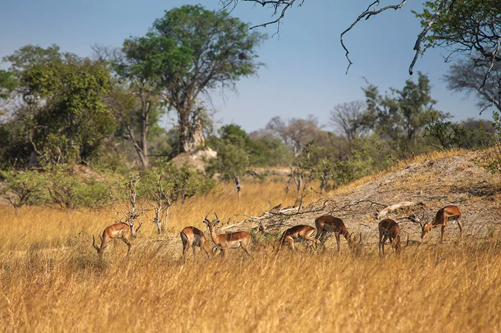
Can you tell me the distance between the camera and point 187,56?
96.8ft

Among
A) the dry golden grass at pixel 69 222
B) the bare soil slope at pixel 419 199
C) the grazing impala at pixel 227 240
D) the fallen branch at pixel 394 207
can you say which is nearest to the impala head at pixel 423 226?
the bare soil slope at pixel 419 199

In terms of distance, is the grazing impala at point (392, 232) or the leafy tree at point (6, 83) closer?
the grazing impala at point (392, 232)

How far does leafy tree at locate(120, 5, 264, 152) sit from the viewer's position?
2992 cm

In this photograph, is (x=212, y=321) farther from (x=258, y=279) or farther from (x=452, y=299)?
(x=452, y=299)

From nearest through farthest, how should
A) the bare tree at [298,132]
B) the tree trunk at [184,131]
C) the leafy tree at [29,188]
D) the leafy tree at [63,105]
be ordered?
the leafy tree at [29,188] < the leafy tree at [63,105] < the tree trunk at [184,131] < the bare tree at [298,132]

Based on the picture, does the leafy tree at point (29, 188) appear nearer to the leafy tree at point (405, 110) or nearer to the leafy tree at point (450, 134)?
the leafy tree at point (450, 134)

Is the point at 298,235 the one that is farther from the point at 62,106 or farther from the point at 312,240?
the point at 62,106

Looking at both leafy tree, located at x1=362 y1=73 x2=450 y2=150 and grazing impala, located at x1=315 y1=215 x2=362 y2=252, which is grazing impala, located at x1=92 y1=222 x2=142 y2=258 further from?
leafy tree, located at x1=362 y1=73 x2=450 y2=150

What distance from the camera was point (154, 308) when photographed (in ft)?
13.6

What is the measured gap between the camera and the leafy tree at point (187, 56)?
2992cm

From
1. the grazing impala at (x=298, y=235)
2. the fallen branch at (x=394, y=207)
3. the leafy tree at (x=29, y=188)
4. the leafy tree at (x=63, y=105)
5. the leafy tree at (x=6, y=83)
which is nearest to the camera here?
the grazing impala at (x=298, y=235)

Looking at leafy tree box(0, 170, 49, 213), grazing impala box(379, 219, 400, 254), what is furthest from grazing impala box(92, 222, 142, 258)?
leafy tree box(0, 170, 49, 213)

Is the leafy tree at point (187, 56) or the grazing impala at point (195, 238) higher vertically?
the leafy tree at point (187, 56)

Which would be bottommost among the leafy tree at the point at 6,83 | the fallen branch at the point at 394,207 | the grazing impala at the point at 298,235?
the grazing impala at the point at 298,235
